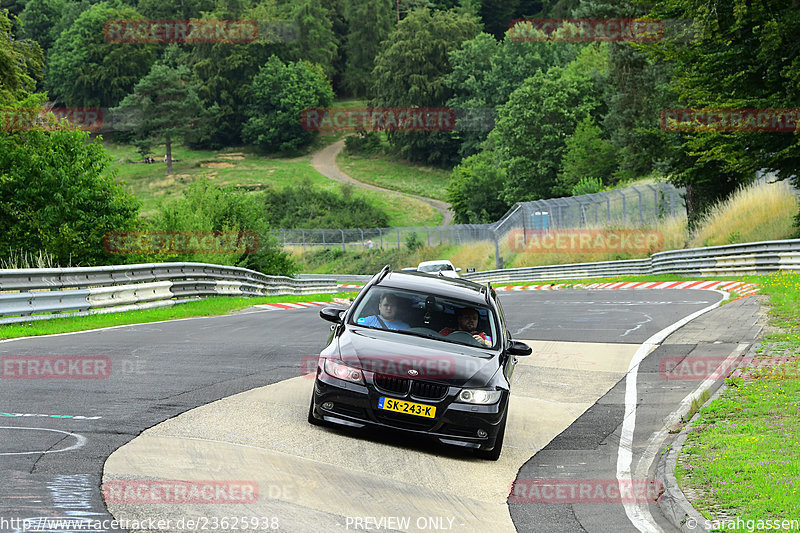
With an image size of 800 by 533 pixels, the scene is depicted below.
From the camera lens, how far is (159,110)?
133 metres

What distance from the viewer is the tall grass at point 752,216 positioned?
115ft

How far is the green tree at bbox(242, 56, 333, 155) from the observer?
142 metres

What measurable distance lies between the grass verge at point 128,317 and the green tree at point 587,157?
163ft

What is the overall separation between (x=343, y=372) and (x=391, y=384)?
1.54 ft

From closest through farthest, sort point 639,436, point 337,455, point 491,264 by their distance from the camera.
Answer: point 337,455 → point 639,436 → point 491,264

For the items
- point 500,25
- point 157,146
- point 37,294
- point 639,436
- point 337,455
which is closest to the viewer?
point 337,455

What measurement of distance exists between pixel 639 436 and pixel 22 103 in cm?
2980

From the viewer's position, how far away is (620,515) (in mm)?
6766

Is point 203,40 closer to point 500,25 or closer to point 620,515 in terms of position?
point 500,25

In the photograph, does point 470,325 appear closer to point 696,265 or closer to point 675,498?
point 675,498

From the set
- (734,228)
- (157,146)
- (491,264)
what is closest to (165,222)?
(734,228)

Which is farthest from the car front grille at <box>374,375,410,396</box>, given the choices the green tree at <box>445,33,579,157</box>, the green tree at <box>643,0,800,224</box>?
the green tree at <box>445,33,579,157</box>

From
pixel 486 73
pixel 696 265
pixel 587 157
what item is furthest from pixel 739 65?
pixel 486 73

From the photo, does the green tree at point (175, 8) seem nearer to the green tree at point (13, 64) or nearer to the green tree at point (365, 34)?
the green tree at point (365, 34)
